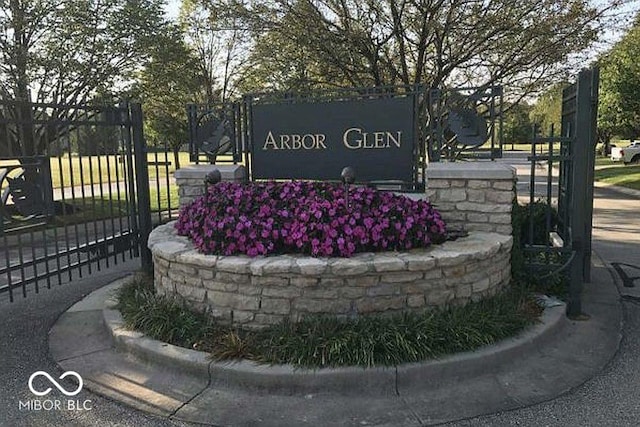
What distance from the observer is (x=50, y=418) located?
3068 mm

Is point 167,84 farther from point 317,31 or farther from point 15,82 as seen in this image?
point 317,31

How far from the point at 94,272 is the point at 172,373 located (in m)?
3.47

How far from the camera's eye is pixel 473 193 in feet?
15.1

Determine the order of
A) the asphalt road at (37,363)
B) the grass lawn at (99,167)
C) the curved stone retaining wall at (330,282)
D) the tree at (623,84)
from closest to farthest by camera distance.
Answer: the asphalt road at (37,363) < the curved stone retaining wall at (330,282) < the grass lawn at (99,167) < the tree at (623,84)

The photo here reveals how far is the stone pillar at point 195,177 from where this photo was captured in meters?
5.47

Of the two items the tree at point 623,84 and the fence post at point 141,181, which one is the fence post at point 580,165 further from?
the tree at point 623,84

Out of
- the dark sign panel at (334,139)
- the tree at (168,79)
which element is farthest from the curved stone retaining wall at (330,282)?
the tree at (168,79)

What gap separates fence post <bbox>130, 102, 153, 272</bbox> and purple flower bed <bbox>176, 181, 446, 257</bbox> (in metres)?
1.21

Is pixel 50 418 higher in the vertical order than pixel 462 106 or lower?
lower

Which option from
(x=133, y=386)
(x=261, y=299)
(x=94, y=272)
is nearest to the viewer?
(x=133, y=386)

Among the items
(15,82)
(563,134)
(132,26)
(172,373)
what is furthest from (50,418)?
(132,26)

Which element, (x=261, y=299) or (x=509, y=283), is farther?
(x=509, y=283)

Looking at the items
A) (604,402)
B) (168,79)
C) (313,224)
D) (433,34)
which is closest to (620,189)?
(433,34)

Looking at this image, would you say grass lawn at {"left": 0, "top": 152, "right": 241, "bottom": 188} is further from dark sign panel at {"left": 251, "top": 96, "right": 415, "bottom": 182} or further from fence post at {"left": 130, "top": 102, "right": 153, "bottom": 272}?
dark sign panel at {"left": 251, "top": 96, "right": 415, "bottom": 182}
